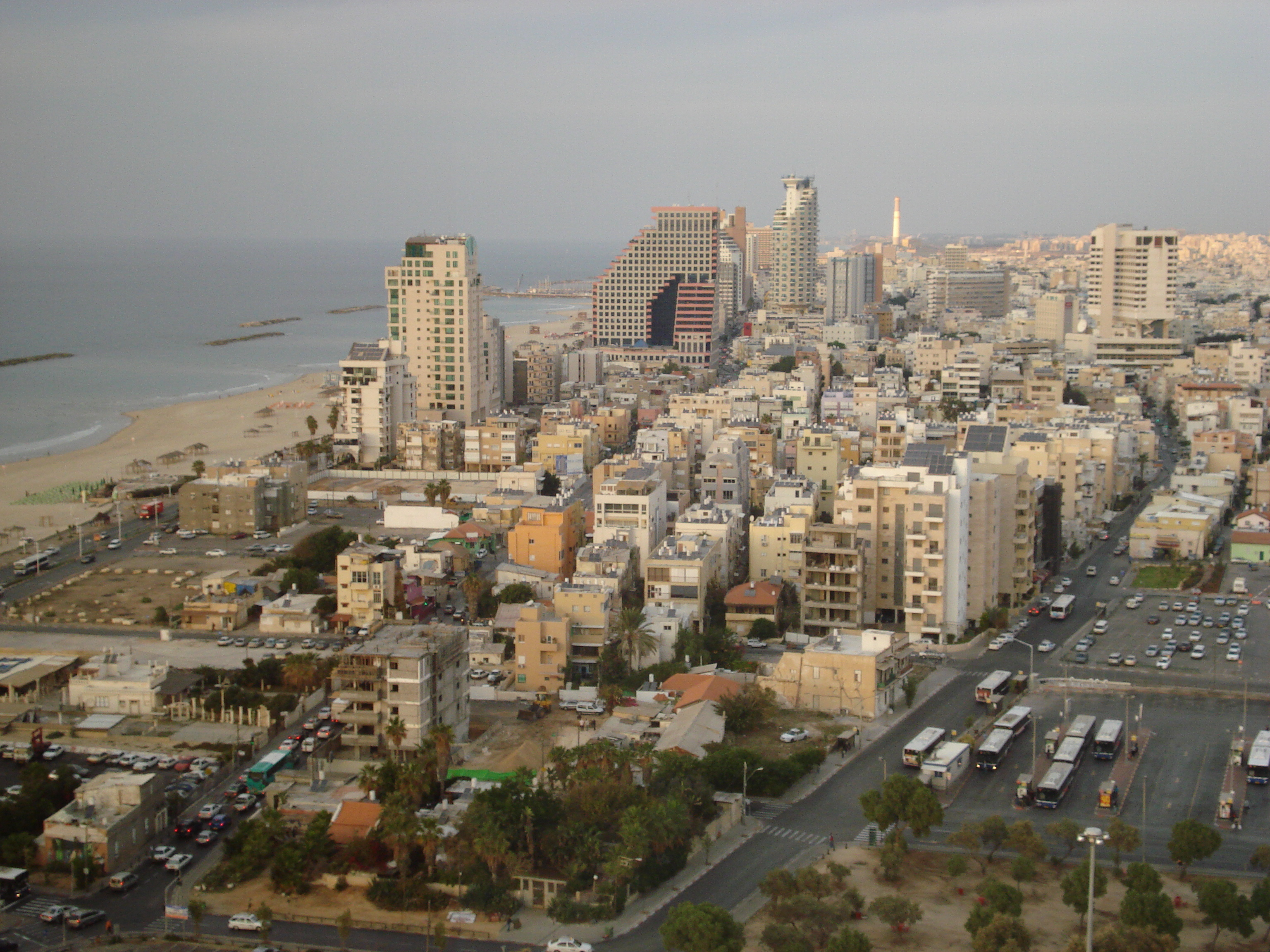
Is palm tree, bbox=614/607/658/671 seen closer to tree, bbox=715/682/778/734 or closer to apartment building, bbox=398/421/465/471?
tree, bbox=715/682/778/734

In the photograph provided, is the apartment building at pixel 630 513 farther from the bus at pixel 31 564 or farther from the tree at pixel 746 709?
the bus at pixel 31 564

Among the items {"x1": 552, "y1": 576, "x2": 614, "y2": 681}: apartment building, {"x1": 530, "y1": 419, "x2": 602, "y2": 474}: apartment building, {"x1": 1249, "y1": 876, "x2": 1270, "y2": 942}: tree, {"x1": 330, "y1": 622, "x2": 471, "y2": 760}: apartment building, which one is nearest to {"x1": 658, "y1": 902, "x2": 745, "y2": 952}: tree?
{"x1": 1249, "y1": 876, "x2": 1270, "y2": 942}: tree

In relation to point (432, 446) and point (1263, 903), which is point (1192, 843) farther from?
point (432, 446)

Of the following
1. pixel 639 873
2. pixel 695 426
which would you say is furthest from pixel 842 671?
pixel 695 426

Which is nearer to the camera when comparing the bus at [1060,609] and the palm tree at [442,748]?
the palm tree at [442,748]

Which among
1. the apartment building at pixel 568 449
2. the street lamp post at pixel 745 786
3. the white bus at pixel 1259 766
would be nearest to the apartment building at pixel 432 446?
the apartment building at pixel 568 449

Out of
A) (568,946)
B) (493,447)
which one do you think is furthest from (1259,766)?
(493,447)
